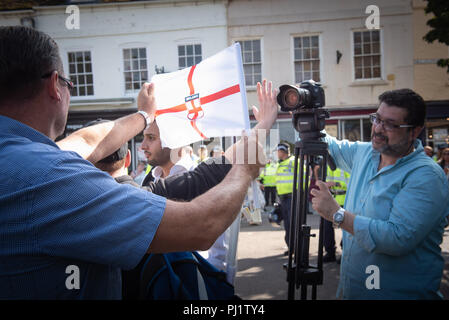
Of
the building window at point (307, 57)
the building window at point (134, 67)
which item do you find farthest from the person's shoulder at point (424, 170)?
the building window at point (134, 67)

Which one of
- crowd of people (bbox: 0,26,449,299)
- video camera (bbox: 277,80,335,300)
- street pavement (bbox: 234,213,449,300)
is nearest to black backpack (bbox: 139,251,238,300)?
crowd of people (bbox: 0,26,449,299)

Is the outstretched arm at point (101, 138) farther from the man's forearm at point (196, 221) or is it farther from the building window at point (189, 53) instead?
the building window at point (189, 53)

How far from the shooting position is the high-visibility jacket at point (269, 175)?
10.7 m

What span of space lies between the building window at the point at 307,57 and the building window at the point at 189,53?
3.58 m

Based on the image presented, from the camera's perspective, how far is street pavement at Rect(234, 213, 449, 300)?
3950 mm

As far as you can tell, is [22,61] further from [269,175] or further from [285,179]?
[269,175]

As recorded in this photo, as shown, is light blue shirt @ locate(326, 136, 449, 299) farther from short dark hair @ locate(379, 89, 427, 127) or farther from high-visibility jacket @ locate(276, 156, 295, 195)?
high-visibility jacket @ locate(276, 156, 295, 195)

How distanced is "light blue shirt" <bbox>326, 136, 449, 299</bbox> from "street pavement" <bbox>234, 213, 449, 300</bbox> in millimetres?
1983

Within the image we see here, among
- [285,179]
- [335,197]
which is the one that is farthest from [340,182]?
[285,179]

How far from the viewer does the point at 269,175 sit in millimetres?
10828

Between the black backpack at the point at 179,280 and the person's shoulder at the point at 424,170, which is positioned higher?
the person's shoulder at the point at 424,170
